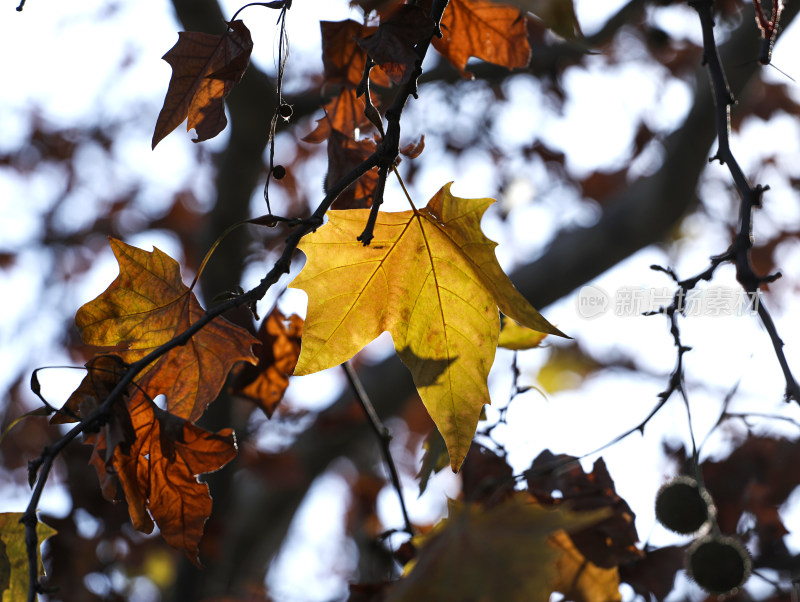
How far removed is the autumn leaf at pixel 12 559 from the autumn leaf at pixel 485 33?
3.54 feet

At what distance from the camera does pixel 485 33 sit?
125 cm

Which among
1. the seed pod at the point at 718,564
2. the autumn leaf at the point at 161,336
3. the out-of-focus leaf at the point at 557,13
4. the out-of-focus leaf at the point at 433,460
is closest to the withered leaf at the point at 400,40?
the out-of-focus leaf at the point at 557,13

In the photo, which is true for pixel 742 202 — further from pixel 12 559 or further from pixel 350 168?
pixel 12 559

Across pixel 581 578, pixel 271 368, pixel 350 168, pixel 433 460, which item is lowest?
pixel 581 578

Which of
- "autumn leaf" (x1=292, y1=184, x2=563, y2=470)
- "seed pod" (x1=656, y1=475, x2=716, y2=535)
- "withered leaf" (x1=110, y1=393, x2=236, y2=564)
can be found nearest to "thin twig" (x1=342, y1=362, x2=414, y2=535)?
"autumn leaf" (x1=292, y1=184, x2=563, y2=470)

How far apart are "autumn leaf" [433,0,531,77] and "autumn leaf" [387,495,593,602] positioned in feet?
2.93

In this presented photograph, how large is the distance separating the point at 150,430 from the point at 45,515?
1.81 m

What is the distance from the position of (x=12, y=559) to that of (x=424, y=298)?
76 cm

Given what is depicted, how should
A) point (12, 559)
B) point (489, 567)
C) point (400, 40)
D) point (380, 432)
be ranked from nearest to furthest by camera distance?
1. point (489, 567)
2. point (400, 40)
3. point (12, 559)
4. point (380, 432)

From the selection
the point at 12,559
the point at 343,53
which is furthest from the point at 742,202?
the point at 12,559

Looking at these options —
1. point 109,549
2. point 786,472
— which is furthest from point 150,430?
point 109,549

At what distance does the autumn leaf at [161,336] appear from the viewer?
1.04 metres

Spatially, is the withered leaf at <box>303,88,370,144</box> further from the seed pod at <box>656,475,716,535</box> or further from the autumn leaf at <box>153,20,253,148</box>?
the seed pod at <box>656,475,716,535</box>

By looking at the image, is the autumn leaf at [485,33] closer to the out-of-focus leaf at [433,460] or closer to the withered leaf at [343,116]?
the withered leaf at [343,116]
